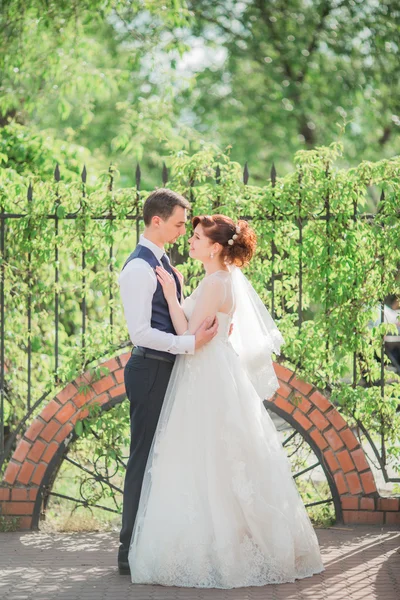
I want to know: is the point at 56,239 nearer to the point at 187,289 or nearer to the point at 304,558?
the point at 187,289

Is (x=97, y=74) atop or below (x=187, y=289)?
atop

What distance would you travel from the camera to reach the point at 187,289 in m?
6.11

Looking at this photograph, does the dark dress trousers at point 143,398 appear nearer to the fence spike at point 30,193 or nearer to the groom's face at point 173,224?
the groom's face at point 173,224

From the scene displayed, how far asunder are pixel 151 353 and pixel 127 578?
1.19 meters

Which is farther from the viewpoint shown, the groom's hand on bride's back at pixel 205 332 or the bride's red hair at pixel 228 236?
the bride's red hair at pixel 228 236

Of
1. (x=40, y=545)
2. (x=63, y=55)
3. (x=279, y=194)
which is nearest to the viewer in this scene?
(x=40, y=545)

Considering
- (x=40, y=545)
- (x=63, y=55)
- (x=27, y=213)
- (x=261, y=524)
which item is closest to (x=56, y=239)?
(x=27, y=213)

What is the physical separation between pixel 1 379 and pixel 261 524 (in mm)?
2281

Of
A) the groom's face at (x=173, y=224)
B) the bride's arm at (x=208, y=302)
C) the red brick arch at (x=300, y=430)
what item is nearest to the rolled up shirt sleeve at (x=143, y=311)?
the bride's arm at (x=208, y=302)

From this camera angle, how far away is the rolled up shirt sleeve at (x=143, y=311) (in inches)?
188

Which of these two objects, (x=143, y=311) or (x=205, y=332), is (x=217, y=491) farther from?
(x=143, y=311)

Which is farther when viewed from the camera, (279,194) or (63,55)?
(63,55)

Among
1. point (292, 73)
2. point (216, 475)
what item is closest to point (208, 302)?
point (216, 475)

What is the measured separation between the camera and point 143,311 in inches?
188
